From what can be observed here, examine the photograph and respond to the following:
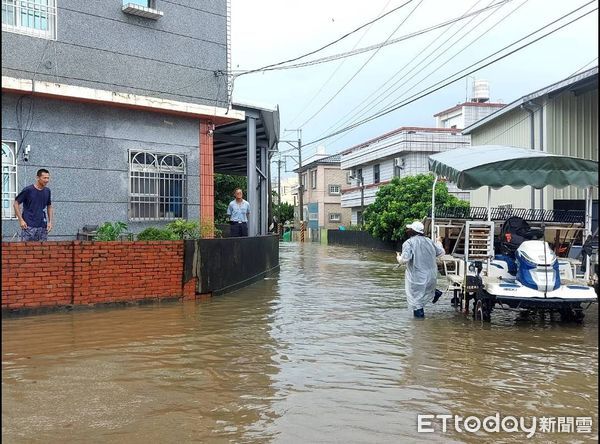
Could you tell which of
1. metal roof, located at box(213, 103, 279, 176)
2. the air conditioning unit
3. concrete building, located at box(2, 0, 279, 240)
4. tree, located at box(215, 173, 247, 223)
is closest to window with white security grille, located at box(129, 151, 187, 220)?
concrete building, located at box(2, 0, 279, 240)

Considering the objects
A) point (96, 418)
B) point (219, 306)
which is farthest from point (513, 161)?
point (96, 418)

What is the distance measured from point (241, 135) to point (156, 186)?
20.6ft

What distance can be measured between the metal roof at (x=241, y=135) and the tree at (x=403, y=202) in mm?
7891

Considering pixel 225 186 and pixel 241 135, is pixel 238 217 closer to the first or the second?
pixel 241 135

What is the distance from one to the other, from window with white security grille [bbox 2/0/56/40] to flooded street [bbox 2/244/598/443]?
528 cm

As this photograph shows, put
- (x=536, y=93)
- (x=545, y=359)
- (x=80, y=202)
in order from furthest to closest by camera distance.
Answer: (x=536, y=93), (x=80, y=202), (x=545, y=359)

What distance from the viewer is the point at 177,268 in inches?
427

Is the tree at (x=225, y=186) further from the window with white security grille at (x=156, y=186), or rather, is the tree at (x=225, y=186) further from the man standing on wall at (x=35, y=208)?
the man standing on wall at (x=35, y=208)

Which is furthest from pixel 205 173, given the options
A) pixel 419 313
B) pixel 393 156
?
pixel 393 156

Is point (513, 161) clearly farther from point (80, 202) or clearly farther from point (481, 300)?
point (80, 202)

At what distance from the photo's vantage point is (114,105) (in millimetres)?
12195

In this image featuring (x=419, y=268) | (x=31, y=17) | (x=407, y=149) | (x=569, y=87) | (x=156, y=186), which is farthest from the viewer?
(x=407, y=149)

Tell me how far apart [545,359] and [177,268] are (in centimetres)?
630

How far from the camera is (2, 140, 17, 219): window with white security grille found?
11.0 meters
